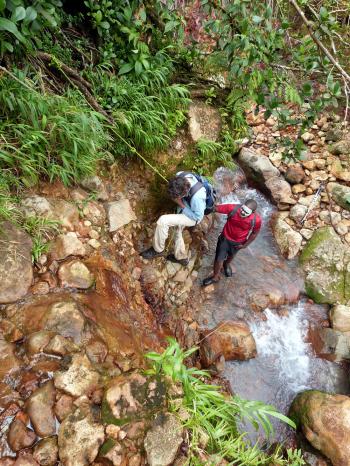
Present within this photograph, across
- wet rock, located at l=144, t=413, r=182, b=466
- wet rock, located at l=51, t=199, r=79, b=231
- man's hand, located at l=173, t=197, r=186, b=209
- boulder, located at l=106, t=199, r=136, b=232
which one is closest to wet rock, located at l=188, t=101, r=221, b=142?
man's hand, located at l=173, t=197, r=186, b=209

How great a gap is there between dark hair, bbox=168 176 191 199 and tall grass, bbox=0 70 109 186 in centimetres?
99

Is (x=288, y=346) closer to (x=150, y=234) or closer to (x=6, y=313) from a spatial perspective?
(x=150, y=234)

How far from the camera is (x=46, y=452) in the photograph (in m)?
1.99

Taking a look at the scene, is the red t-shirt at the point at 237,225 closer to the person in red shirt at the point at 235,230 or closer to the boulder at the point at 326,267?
the person in red shirt at the point at 235,230

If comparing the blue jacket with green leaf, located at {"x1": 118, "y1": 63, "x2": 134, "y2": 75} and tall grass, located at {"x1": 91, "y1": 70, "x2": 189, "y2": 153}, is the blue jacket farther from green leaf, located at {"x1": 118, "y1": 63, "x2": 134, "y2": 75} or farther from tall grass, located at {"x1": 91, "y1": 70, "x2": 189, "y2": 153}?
green leaf, located at {"x1": 118, "y1": 63, "x2": 134, "y2": 75}

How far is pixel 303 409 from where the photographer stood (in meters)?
4.01

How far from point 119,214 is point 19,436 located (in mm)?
2623

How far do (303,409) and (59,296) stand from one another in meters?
3.48

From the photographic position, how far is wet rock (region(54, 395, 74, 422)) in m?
2.14

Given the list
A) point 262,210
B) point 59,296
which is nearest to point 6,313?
point 59,296

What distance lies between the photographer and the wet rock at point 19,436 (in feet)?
6.53

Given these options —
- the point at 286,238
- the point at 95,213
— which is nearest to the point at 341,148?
the point at 286,238

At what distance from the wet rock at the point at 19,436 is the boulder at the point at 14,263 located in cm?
97

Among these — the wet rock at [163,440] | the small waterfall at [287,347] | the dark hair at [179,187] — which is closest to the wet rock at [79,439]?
the wet rock at [163,440]
